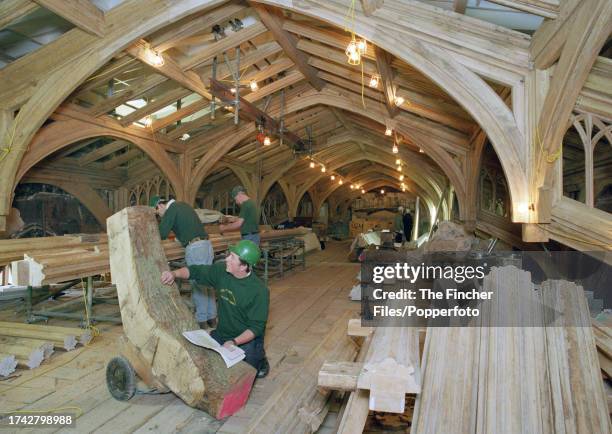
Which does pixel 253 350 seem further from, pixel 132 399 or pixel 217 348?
pixel 132 399

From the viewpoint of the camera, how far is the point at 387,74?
645 cm

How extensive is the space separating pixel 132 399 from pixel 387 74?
580cm

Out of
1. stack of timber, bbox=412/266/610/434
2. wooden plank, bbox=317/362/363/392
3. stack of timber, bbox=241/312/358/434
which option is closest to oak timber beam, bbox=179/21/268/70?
stack of timber, bbox=241/312/358/434

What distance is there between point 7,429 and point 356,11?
17.6 ft

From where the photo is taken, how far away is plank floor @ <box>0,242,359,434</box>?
271 cm

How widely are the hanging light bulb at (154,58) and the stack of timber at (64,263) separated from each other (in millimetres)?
2909

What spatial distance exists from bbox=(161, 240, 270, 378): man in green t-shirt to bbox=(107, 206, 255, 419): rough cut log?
0.18 meters

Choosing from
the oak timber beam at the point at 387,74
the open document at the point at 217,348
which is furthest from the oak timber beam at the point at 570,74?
the open document at the point at 217,348

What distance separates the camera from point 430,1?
486 centimetres

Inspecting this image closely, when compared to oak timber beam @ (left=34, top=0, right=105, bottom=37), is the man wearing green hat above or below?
below

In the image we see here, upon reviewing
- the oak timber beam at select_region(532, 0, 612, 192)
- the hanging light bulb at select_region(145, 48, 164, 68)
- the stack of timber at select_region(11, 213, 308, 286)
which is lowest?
the stack of timber at select_region(11, 213, 308, 286)

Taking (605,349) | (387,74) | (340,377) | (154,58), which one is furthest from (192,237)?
(387,74)

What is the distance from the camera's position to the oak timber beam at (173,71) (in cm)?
589

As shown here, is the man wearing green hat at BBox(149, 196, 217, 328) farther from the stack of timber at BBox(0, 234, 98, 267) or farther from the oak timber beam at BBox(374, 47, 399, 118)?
the oak timber beam at BBox(374, 47, 399, 118)
